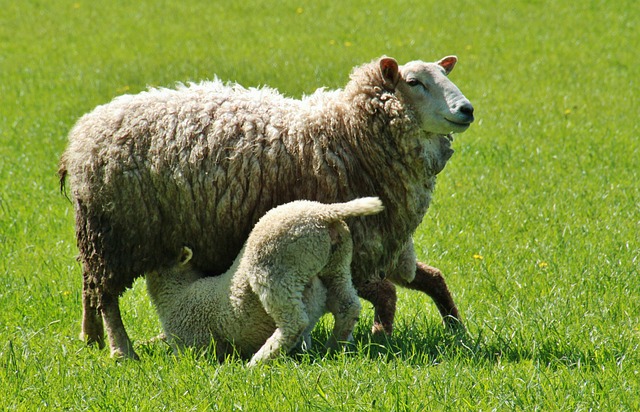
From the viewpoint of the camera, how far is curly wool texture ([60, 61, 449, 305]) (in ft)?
17.2

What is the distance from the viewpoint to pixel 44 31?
1605 centimetres

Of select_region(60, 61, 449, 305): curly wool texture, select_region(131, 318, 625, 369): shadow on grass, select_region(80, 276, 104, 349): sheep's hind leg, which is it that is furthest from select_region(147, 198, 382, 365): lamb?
select_region(80, 276, 104, 349): sheep's hind leg

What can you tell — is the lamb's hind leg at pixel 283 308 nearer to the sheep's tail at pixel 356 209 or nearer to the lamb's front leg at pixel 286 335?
the lamb's front leg at pixel 286 335

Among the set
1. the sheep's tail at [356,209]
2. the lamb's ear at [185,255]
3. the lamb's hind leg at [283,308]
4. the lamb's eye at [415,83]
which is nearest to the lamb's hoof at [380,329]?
the lamb's hind leg at [283,308]

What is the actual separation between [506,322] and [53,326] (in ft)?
8.98

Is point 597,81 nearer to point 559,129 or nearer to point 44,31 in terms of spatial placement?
point 559,129

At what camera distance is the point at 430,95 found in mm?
5273

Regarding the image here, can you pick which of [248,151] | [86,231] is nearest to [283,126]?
[248,151]

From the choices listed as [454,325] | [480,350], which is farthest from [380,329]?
Answer: [480,350]

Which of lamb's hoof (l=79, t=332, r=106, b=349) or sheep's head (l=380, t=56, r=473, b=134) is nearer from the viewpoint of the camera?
sheep's head (l=380, t=56, r=473, b=134)

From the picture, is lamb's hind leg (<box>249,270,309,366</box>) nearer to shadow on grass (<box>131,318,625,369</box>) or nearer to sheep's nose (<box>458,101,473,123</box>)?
shadow on grass (<box>131,318,625,369</box>)

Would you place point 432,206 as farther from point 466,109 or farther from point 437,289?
point 466,109

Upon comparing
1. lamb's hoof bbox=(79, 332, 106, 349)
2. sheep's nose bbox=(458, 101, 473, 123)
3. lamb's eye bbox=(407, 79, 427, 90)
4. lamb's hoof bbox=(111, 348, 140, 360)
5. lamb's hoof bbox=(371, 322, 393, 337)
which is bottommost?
lamb's hoof bbox=(79, 332, 106, 349)

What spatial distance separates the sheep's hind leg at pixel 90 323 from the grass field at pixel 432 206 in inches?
4.1
